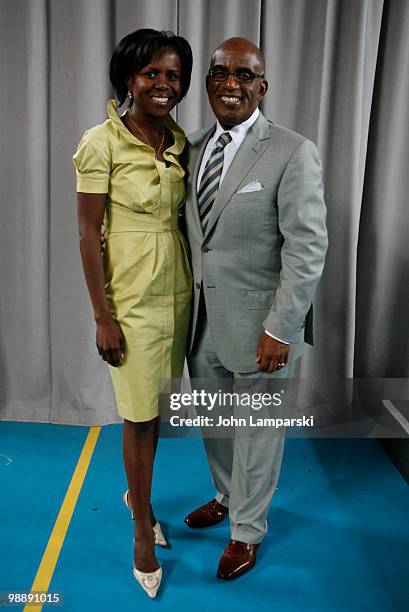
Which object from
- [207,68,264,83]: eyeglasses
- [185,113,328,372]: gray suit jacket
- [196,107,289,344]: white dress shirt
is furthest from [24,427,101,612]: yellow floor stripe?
[207,68,264,83]: eyeglasses

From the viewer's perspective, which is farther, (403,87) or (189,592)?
(403,87)

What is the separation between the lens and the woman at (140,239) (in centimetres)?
214

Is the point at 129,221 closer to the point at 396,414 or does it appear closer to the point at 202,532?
the point at 202,532

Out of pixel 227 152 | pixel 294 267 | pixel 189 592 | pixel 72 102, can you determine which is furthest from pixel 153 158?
pixel 189 592

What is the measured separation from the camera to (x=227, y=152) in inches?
89.0

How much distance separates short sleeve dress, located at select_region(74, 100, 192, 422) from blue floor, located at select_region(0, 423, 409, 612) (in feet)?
2.01

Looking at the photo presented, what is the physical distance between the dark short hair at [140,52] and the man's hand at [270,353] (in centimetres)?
86

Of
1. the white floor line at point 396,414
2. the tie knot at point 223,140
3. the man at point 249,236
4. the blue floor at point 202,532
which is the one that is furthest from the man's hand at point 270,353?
the white floor line at point 396,414

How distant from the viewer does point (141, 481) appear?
240cm

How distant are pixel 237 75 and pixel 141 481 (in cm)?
140

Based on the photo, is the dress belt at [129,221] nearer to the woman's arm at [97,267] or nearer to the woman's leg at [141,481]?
the woman's arm at [97,267]

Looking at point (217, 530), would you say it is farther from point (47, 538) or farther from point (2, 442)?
point (2, 442)

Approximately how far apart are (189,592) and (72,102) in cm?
222

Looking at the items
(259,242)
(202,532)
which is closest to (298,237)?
(259,242)
